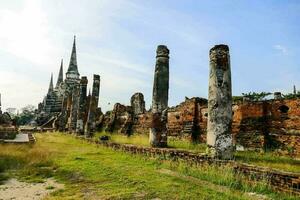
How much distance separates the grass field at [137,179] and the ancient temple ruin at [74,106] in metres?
11.9

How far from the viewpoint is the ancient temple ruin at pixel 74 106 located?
2233 cm

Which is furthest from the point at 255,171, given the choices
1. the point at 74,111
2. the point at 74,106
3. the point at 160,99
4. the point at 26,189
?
the point at 74,106

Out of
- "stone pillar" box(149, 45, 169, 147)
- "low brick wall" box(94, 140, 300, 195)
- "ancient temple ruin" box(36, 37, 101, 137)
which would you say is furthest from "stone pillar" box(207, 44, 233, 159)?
"ancient temple ruin" box(36, 37, 101, 137)

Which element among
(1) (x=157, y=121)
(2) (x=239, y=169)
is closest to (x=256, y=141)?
(1) (x=157, y=121)

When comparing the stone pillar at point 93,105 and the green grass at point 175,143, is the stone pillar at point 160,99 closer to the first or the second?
the green grass at point 175,143

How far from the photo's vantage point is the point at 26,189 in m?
6.88

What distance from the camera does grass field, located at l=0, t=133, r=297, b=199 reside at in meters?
5.45

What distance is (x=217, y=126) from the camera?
832cm

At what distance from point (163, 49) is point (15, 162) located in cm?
618

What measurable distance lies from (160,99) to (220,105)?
3.54 m

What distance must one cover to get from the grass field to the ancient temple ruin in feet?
39.2

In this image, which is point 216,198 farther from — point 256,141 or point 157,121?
point 256,141

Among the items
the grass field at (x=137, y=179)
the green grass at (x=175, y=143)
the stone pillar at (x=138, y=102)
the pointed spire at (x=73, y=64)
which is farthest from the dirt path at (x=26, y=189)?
the pointed spire at (x=73, y=64)

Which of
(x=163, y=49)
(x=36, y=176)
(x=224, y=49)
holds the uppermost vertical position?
(x=163, y=49)
